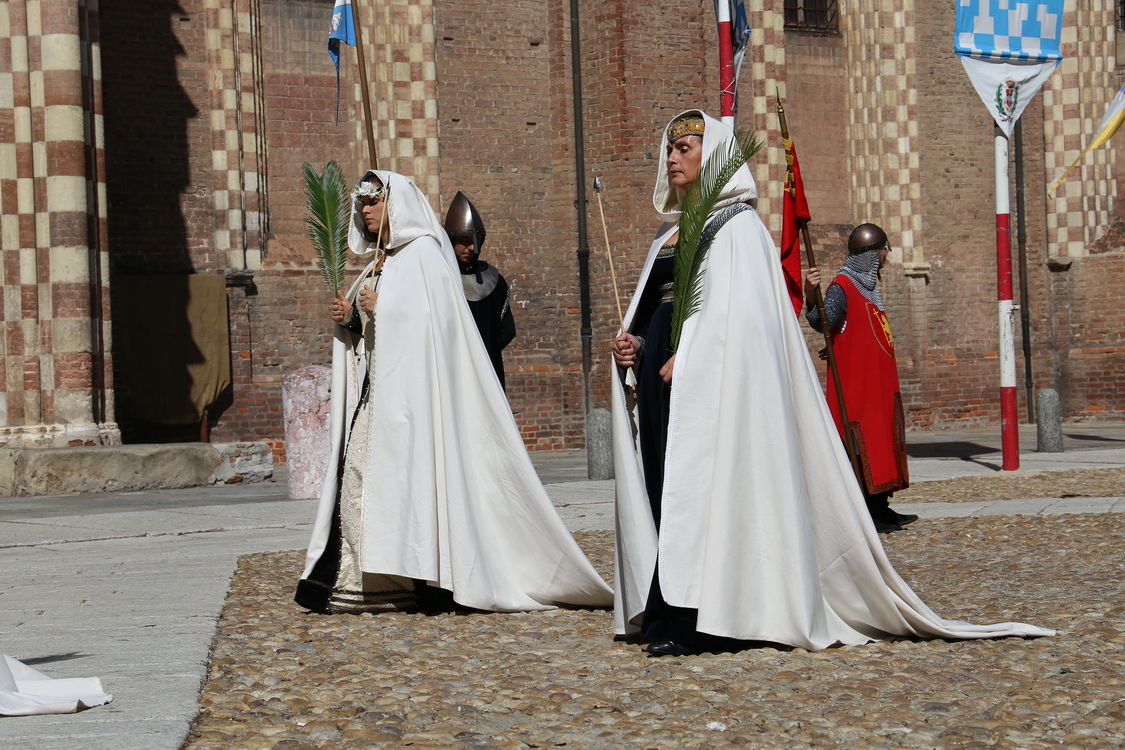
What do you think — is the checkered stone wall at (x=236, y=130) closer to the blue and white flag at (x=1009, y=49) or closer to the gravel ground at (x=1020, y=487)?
the blue and white flag at (x=1009, y=49)

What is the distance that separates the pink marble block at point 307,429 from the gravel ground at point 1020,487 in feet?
14.5

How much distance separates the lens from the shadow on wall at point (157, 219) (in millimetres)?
14211

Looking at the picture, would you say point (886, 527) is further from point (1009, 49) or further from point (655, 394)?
point (1009, 49)

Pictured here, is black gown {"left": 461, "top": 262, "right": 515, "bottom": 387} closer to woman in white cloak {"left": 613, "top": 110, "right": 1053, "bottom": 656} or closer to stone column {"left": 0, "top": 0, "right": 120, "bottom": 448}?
woman in white cloak {"left": 613, "top": 110, "right": 1053, "bottom": 656}

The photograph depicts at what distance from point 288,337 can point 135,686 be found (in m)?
11.7

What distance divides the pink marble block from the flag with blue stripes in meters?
6.07

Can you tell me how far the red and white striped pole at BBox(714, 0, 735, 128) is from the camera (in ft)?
35.4

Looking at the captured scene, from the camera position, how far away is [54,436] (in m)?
12.3

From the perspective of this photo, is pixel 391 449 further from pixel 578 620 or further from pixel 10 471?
pixel 10 471

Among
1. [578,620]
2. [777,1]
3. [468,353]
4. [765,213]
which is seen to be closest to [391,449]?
[468,353]

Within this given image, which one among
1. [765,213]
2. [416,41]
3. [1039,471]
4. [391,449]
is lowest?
[1039,471]

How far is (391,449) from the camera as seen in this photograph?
5.23 meters

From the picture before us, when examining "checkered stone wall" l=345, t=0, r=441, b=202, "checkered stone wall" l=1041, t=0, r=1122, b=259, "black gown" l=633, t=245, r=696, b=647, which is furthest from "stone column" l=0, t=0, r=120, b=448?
"checkered stone wall" l=1041, t=0, r=1122, b=259

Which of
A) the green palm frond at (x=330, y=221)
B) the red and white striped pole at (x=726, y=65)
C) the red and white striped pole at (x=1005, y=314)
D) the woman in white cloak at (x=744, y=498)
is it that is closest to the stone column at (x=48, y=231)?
the red and white striped pole at (x=726, y=65)
